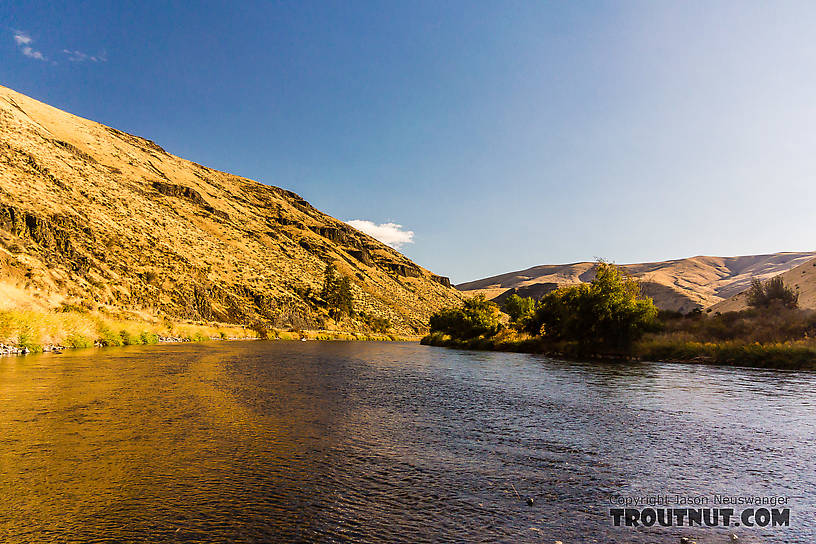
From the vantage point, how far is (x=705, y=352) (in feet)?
109

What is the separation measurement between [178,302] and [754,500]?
69467 mm

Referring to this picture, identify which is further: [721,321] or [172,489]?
[721,321]

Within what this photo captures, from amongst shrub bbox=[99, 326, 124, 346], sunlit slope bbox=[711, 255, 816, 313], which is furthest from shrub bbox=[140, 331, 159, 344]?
sunlit slope bbox=[711, 255, 816, 313]

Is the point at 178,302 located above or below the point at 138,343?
above

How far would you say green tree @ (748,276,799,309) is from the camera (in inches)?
1586

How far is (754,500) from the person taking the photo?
6.54m

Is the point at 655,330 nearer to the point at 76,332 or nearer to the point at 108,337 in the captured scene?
the point at 108,337

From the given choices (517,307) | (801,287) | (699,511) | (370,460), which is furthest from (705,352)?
(517,307)

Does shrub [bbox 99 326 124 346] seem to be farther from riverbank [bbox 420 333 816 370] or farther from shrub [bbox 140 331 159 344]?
riverbank [bbox 420 333 816 370]

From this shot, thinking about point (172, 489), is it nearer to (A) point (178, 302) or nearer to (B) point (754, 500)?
(B) point (754, 500)

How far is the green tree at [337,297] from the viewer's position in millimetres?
94444

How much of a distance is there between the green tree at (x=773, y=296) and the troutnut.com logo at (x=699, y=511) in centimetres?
4413

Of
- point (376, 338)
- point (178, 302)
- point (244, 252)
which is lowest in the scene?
point (376, 338)

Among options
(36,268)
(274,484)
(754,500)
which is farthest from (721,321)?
(36,268)
